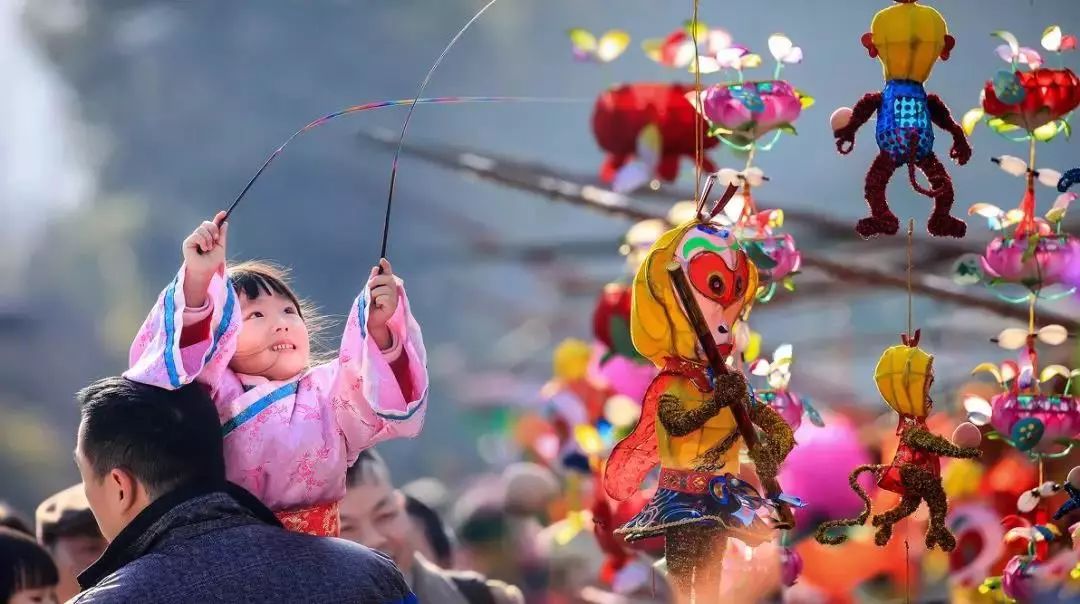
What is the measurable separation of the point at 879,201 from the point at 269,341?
2.46 feet

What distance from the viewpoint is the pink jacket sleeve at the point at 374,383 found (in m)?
1.62

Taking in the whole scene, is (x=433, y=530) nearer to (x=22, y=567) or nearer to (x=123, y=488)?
(x=22, y=567)

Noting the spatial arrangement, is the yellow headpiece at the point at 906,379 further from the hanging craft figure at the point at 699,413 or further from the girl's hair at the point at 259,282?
the girl's hair at the point at 259,282

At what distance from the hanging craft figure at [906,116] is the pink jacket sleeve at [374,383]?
0.54 meters

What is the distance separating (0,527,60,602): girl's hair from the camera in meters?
2.44

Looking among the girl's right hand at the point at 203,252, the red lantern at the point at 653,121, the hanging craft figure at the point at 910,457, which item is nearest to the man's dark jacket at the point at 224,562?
the girl's right hand at the point at 203,252

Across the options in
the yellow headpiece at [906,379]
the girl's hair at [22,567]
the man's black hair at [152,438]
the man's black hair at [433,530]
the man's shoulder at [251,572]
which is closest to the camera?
the man's shoulder at [251,572]

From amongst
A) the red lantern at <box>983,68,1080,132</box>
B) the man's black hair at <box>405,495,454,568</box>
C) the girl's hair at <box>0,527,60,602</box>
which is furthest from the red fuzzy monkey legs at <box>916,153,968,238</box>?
the girl's hair at <box>0,527,60,602</box>

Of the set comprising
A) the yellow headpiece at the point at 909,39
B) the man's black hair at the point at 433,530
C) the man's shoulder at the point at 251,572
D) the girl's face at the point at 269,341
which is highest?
the yellow headpiece at the point at 909,39

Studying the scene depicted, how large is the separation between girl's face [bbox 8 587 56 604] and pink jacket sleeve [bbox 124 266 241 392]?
3.36ft

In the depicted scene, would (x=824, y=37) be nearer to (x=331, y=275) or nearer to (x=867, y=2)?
(x=867, y=2)

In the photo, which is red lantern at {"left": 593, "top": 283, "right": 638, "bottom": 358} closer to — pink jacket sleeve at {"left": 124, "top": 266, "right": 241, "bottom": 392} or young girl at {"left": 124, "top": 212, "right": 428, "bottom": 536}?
young girl at {"left": 124, "top": 212, "right": 428, "bottom": 536}

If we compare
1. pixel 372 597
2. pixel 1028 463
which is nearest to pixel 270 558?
pixel 372 597

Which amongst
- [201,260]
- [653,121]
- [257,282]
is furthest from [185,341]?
[653,121]
